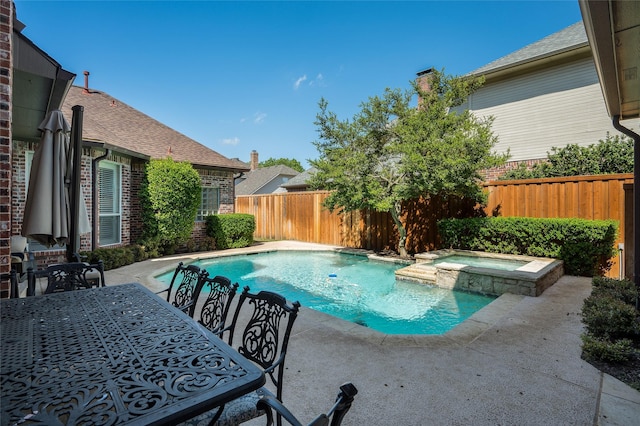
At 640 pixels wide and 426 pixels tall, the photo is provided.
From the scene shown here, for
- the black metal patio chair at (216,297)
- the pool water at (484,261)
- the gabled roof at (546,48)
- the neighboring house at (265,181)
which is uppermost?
the gabled roof at (546,48)

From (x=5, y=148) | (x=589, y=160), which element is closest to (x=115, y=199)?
(x=5, y=148)

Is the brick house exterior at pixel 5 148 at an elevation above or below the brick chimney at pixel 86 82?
below

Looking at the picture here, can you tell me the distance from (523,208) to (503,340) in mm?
5995

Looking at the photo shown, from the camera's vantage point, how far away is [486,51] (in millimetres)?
13484

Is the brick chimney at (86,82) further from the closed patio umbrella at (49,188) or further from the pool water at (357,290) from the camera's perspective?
the closed patio umbrella at (49,188)

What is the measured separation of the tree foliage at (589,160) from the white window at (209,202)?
35.2 feet

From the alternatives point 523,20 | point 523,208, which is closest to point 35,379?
point 523,208

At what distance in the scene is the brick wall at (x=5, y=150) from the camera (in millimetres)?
2404

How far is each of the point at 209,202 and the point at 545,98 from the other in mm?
12768

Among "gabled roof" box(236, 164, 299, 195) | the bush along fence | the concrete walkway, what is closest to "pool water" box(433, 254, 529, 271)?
the bush along fence

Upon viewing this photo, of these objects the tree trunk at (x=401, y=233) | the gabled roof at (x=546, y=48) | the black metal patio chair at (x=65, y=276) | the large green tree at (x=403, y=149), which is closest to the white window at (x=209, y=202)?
the large green tree at (x=403, y=149)

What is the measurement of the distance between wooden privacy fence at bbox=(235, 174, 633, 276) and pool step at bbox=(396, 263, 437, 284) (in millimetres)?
2780

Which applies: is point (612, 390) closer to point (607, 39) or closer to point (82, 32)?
point (607, 39)

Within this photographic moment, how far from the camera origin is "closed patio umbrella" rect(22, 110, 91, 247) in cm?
309
